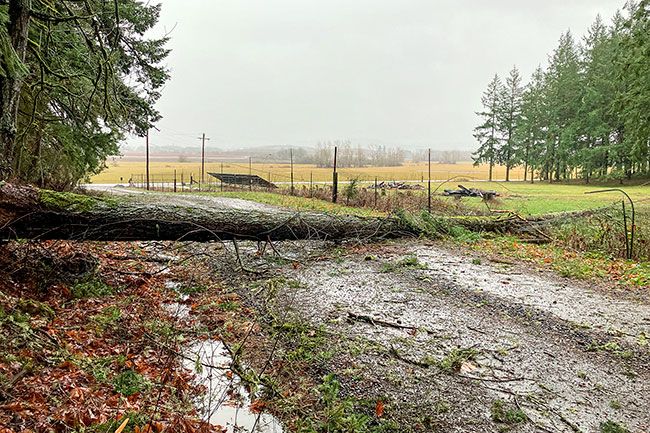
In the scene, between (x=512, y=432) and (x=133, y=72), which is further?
(x=133, y=72)

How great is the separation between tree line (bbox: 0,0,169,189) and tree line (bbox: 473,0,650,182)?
32.5 meters

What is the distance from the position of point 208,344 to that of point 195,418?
1.35 metres

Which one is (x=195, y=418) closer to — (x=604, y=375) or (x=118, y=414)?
(x=118, y=414)

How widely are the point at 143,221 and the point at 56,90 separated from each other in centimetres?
313

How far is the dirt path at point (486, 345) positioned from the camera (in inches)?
121

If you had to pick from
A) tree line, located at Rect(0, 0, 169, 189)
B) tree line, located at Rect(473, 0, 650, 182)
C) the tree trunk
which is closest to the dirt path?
the tree trunk

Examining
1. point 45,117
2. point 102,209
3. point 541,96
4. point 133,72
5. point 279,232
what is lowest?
point 279,232

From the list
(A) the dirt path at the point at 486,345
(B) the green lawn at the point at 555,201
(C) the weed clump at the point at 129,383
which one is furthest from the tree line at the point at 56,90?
(B) the green lawn at the point at 555,201

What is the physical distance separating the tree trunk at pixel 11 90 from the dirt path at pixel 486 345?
3.85 meters

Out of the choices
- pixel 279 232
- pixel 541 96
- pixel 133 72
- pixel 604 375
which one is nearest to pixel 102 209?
A: pixel 279 232

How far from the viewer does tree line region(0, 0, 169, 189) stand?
4988 millimetres

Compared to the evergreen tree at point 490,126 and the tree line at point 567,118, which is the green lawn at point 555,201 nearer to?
the tree line at point 567,118

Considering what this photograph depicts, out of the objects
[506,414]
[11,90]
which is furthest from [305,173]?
[506,414]

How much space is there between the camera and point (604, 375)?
3.63 metres
